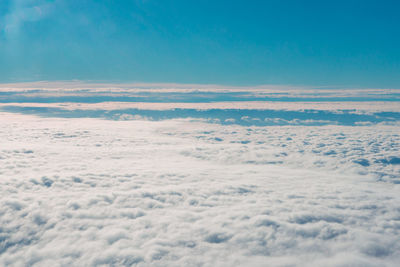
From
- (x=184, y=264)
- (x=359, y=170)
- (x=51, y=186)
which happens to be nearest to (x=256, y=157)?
(x=359, y=170)

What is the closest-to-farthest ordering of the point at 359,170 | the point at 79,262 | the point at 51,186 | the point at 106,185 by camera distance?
the point at 79,262 < the point at 51,186 < the point at 106,185 < the point at 359,170

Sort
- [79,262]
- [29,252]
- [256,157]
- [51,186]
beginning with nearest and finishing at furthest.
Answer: [79,262] → [29,252] → [51,186] → [256,157]

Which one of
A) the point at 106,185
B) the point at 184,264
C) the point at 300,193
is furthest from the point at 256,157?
the point at 184,264


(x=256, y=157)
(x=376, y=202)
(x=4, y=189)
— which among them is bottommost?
(x=256, y=157)

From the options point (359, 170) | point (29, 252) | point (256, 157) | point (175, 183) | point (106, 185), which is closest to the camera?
point (29, 252)

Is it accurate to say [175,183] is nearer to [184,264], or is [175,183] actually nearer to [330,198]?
[330,198]

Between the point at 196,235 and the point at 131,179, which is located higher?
the point at 196,235

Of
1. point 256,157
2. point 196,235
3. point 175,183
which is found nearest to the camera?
point 196,235

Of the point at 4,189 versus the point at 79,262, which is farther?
the point at 4,189

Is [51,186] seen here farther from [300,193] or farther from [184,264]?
[300,193]
